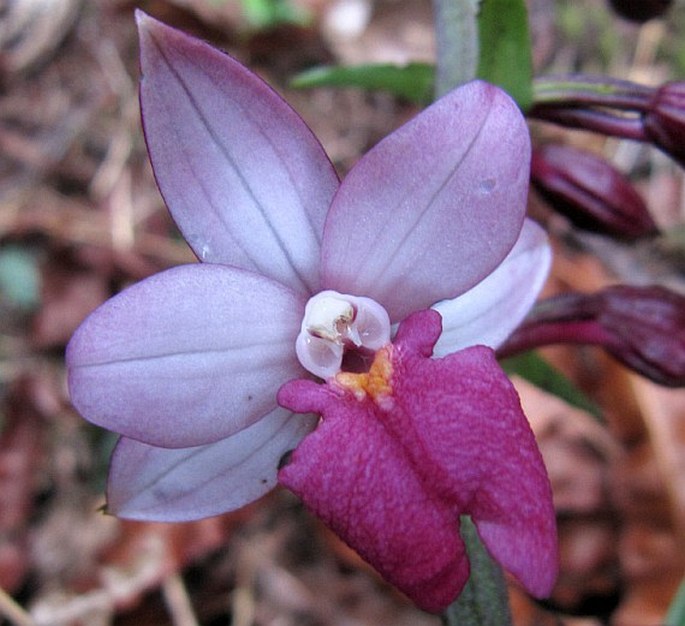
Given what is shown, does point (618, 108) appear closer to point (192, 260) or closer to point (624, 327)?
point (624, 327)

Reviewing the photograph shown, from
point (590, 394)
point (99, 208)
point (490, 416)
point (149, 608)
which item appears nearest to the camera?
point (490, 416)

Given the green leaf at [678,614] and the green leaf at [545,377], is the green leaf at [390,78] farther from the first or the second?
the green leaf at [678,614]

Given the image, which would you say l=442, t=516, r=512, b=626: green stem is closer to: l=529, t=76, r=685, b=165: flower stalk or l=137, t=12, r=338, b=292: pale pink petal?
l=137, t=12, r=338, b=292: pale pink petal

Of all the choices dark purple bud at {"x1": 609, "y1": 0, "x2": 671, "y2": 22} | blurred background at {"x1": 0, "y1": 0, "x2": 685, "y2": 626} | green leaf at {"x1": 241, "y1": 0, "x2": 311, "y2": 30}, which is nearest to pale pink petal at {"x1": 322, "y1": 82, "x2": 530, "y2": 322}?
dark purple bud at {"x1": 609, "y1": 0, "x2": 671, "y2": 22}

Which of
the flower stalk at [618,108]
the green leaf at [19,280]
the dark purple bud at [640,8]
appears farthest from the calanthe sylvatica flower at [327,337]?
the green leaf at [19,280]

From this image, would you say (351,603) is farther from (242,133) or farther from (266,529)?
(242,133)

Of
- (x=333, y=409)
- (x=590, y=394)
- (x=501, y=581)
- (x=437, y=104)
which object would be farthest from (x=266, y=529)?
(x=437, y=104)
